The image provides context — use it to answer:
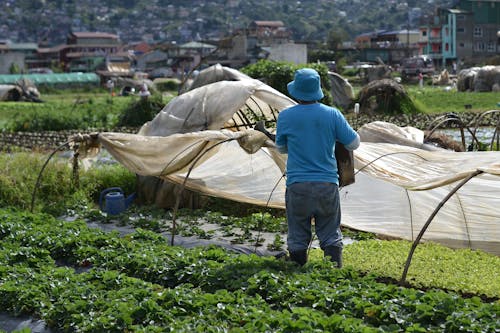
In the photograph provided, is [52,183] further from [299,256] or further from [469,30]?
[469,30]

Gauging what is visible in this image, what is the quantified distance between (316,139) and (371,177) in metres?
2.35

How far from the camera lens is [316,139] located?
6.81 m

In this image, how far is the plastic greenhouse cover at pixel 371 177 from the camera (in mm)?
8625

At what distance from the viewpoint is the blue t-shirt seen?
6.80 metres

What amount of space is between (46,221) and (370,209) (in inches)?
150

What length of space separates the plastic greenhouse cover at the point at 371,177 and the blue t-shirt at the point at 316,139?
1198 mm

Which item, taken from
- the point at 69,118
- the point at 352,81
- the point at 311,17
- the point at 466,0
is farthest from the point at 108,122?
the point at 311,17

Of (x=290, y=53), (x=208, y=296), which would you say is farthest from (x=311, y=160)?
(x=290, y=53)

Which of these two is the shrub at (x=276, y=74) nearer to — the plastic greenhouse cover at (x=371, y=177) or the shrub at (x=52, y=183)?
the shrub at (x=52, y=183)

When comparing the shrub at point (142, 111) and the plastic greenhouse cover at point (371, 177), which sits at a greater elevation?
the plastic greenhouse cover at point (371, 177)

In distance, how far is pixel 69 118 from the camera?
86.2ft

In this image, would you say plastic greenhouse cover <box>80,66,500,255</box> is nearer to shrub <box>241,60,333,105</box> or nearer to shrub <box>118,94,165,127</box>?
shrub <box>241,60,333,105</box>

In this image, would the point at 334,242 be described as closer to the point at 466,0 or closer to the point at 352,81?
the point at 352,81

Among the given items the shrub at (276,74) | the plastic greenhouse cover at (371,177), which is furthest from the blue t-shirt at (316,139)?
the shrub at (276,74)
